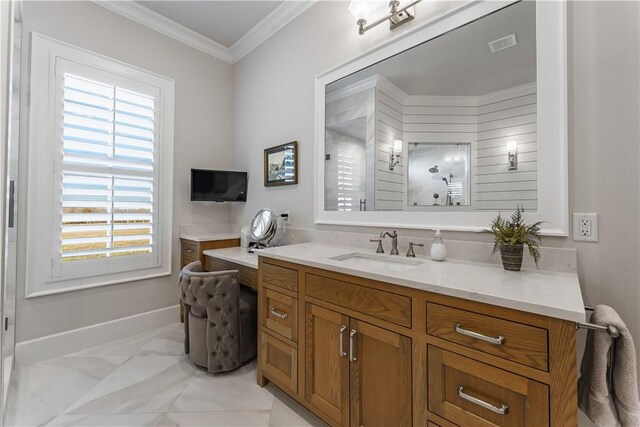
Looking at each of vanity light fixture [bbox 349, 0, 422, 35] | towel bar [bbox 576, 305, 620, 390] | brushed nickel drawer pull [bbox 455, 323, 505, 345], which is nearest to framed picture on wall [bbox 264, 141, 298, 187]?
vanity light fixture [bbox 349, 0, 422, 35]

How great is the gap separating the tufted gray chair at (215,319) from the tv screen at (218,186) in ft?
3.68

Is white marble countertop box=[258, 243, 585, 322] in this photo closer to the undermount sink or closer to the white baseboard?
the undermount sink

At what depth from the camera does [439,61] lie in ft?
5.36

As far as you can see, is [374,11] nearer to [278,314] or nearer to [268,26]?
[268,26]

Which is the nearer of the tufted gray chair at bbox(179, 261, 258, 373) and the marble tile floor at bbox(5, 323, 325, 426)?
the marble tile floor at bbox(5, 323, 325, 426)

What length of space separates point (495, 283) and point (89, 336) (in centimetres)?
314

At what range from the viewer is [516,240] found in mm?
1219

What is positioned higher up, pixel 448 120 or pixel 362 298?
pixel 448 120

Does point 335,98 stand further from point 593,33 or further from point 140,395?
point 140,395

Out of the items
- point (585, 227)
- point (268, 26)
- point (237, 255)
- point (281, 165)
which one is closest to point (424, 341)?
point (585, 227)

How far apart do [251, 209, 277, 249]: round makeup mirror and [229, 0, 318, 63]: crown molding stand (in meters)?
1.86

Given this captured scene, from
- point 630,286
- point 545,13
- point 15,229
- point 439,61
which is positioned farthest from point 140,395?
point 545,13

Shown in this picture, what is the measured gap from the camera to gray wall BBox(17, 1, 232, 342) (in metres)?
2.15

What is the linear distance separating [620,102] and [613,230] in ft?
1.78
